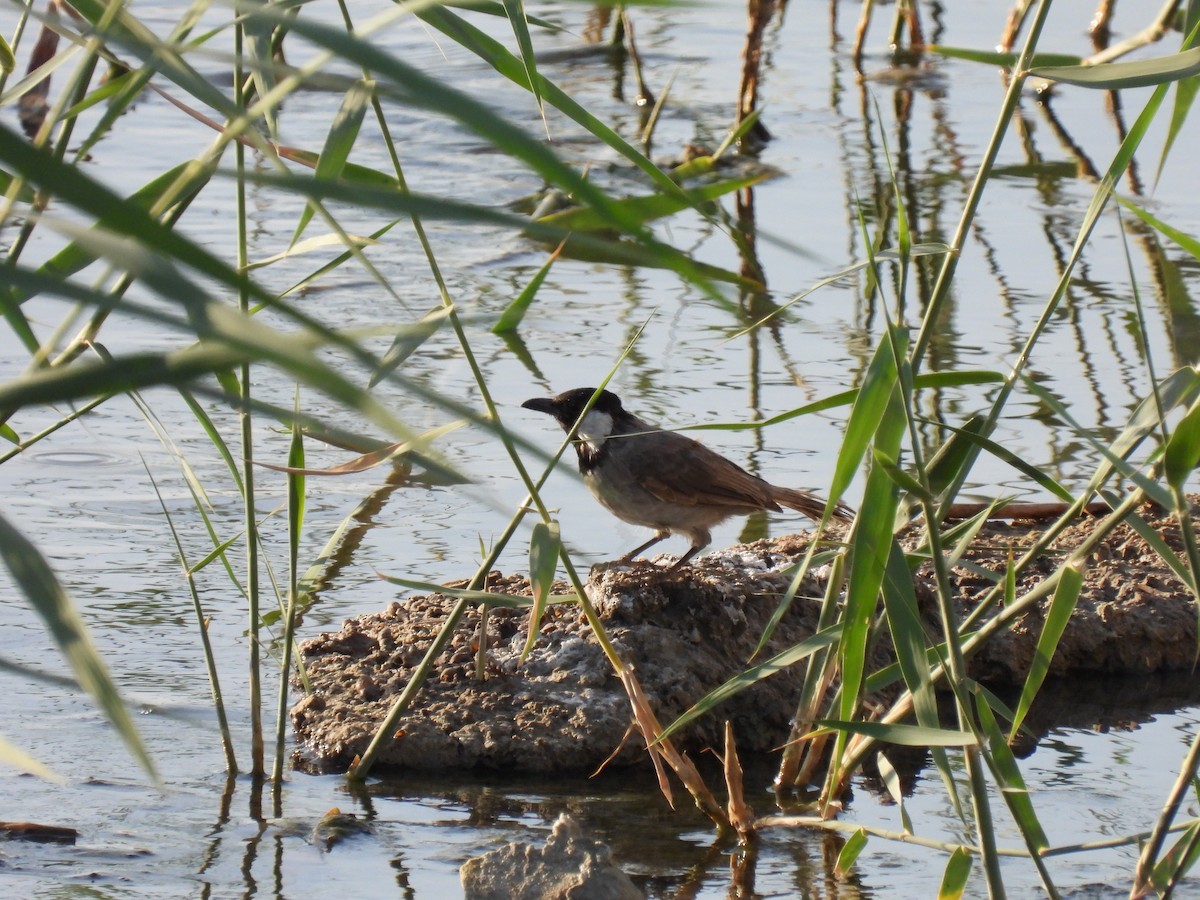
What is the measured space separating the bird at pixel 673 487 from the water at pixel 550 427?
0.77ft

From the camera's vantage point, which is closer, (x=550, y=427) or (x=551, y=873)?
(x=551, y=873)

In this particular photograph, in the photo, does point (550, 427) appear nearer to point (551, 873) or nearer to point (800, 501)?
point (800, 501)

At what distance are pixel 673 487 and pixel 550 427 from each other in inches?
41.3

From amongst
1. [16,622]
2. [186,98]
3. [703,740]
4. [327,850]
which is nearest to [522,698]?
[703,740]

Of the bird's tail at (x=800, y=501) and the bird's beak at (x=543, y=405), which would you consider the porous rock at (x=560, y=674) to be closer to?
the bird's tail at (x=800, y=501)

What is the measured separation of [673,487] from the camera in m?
5.14

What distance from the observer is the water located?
11.0ft

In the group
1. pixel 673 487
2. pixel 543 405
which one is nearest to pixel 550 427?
Result: pixel 543 405

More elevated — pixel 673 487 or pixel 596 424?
pixel 596 424

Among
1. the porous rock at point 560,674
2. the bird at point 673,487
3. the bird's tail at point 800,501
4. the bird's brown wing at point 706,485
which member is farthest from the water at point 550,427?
the bird's tail at point 800,501

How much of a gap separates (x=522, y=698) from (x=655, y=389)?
2.69 metres

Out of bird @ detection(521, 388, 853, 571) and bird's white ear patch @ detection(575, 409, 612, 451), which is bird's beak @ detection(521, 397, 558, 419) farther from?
bird's white ear patch @ detection(575, 409, 612, 451)

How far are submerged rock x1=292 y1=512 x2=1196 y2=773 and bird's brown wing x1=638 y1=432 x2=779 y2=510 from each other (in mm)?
282

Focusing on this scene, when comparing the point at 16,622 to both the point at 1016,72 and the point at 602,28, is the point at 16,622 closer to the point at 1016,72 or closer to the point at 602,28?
the point at 1016,72
